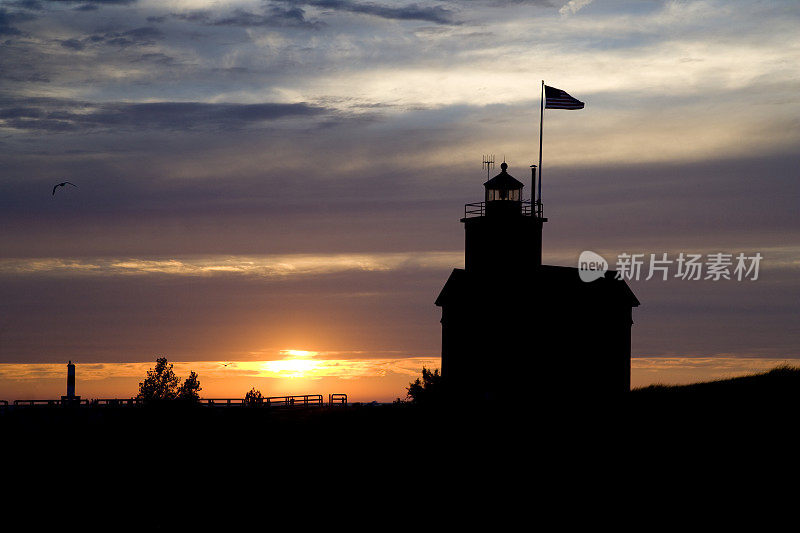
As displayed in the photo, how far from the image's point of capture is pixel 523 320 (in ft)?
175

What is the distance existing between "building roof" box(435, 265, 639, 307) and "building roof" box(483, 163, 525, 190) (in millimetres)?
5444

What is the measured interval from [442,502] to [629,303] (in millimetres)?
26657

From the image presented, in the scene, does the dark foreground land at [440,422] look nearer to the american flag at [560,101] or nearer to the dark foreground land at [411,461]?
the dark foreground land at [411,461]

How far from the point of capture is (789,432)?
124 feet

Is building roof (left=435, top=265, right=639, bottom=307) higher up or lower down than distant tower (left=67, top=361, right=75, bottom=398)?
higher up

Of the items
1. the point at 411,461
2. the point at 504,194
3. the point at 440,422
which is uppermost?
the point at 504,194

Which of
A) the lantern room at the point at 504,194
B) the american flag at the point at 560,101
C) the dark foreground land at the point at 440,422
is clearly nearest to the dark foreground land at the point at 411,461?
the dark foreground land at the point at 440,422

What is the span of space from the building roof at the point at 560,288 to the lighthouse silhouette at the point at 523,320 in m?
0.06

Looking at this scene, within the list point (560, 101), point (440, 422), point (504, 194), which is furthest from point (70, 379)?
point (560, 101)

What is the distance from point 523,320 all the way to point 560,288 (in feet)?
10.4

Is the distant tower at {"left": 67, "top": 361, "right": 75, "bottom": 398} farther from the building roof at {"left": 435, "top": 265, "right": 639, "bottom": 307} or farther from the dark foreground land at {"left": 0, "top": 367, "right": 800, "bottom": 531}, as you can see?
the building roof at {"left": 435, "top": 265, "right": 639, "bottom": 307}

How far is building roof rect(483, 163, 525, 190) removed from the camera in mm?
57469

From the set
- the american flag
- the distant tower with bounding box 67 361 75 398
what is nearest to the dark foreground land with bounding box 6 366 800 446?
the distant tower with bounding box 67 361 75 398

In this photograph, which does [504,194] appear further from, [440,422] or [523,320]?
[440,422]
